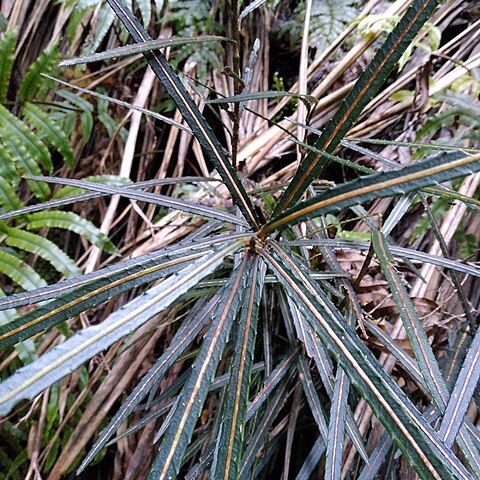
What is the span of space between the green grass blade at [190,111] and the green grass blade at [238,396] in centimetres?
8

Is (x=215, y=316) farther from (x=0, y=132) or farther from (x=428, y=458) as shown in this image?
(x=0, y=132)

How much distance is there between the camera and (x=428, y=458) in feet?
0.92

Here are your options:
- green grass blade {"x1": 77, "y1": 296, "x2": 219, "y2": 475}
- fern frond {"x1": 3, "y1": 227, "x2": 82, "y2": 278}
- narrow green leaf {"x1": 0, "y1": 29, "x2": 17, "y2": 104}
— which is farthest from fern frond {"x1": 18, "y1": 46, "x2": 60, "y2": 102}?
green grass blade {"x1": 77, "y1": 296, "x2": 219, "y2": 475}

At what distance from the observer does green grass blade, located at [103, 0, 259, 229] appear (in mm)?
458

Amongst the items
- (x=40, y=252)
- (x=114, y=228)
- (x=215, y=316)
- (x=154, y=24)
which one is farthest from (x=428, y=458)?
(x=154, y=24)

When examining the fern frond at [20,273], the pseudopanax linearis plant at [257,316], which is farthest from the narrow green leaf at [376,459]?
the fern frond at [20,273]

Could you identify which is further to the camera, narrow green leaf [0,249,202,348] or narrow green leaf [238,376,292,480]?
narrow green leaf [238,376,292,480]

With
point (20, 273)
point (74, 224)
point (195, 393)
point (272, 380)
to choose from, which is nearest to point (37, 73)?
point (74, 224)

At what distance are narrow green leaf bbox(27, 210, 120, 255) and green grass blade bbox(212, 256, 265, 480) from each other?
0.67 meters

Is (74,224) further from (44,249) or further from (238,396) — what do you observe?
(238,396)

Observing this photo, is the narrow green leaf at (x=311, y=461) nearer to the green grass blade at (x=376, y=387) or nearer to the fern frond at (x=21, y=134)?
the green grass blade at (x=376, y=387)

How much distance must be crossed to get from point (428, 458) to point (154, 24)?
1.45m

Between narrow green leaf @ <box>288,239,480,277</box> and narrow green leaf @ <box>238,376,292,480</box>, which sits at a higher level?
narrow green leaf @ <box>288,239,480,277</box>

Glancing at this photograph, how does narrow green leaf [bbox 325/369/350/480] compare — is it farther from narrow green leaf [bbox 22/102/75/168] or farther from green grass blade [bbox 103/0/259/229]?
narrow green leaf [bbox 22/102/75/168]
